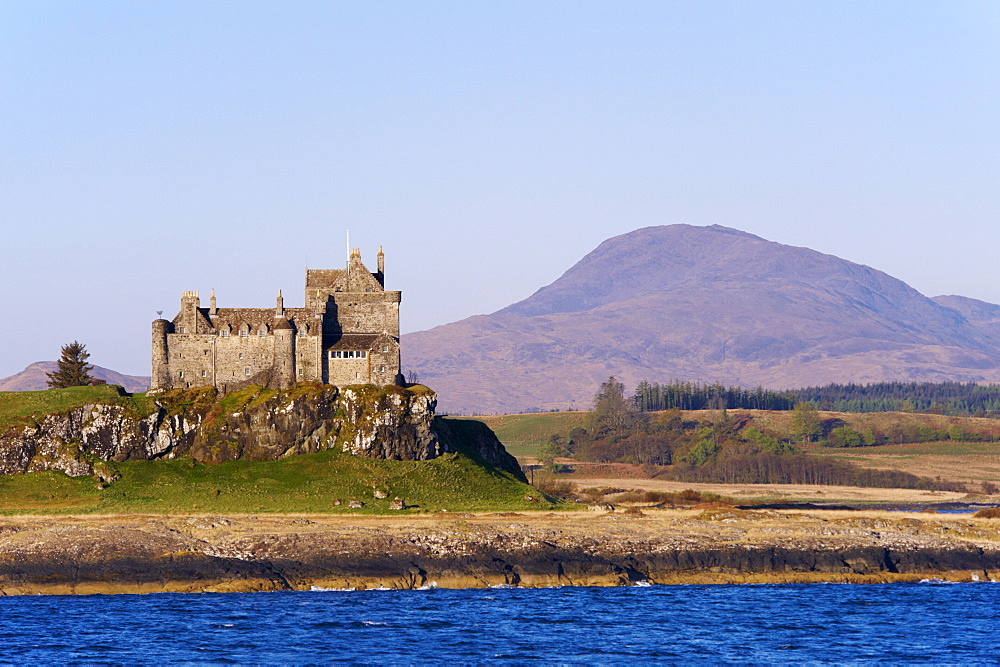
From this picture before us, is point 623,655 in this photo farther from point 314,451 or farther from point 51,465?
point 51,465

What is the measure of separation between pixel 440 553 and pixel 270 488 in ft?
66.3

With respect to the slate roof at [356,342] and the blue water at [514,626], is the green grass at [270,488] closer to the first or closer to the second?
the slate roof at [356,342]

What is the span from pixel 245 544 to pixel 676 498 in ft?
201

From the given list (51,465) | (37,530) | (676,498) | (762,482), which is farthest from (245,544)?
(762,482)

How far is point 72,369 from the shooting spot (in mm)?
111812

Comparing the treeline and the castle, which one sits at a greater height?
the castle

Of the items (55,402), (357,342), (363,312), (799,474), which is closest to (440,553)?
(357,342)

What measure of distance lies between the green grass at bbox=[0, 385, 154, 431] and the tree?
10677 mm

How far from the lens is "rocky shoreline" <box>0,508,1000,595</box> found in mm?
73125

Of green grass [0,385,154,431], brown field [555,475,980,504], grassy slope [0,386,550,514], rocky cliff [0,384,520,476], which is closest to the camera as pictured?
grassy slope [0,386,550,514]

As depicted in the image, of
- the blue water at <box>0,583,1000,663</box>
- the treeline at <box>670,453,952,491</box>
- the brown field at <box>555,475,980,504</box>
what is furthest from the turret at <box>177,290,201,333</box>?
the treeline at <box>670,453,952,491</box>

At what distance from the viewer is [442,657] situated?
57812 millimetres

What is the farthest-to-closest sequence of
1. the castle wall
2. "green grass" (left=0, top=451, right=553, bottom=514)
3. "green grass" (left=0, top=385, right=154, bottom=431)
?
the castle wall < "green grass" (left=0, top=385, right=154, bottom=431) < "green grass" (left=0, top=451, right=553, bottom=514)

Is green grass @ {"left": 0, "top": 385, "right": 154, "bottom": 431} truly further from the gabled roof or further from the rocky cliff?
the gabled roof
